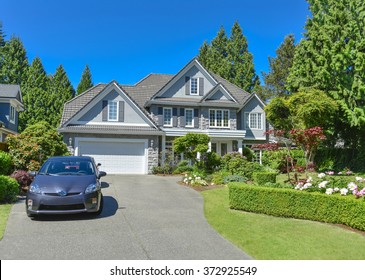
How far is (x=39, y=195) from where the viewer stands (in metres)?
7.65

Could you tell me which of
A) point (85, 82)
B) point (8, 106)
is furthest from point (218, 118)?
point (85, 82)

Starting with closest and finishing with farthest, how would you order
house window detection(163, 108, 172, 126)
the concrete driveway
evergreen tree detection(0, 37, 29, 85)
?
the concrete driveway < house window detection(163, 108, 172, 126) < evergreen tree detection(0, 37, 29, 85)

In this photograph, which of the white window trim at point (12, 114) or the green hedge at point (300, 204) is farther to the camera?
the white window trim at point (12, 114)

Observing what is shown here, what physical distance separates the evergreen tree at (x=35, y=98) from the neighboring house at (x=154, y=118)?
15.0 metres

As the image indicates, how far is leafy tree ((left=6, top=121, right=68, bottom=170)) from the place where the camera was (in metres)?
14.6

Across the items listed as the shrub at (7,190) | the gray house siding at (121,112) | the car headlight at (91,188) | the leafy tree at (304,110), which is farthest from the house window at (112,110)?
the car headlight at (91,188)

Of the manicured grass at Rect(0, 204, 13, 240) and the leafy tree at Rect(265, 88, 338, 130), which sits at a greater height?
the leafy tree at Rect(265, 88, 338, 130)

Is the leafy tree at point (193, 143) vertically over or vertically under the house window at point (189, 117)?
under

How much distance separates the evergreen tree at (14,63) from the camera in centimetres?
4200

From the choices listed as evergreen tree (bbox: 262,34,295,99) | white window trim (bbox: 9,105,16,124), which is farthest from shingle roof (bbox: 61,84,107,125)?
evergreen tree (bbox: 262,34,295,99)

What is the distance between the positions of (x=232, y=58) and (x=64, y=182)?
39210 mm

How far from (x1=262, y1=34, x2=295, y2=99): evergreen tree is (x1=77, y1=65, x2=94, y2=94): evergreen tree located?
2531 centimetres

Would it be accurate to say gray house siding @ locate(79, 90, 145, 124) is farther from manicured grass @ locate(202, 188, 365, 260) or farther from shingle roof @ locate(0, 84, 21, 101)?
manicured grass @ locate(202, 188, 365, 260)

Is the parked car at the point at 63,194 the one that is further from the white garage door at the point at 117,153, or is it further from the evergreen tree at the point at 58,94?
the evergreen tree at the point at 58,94
